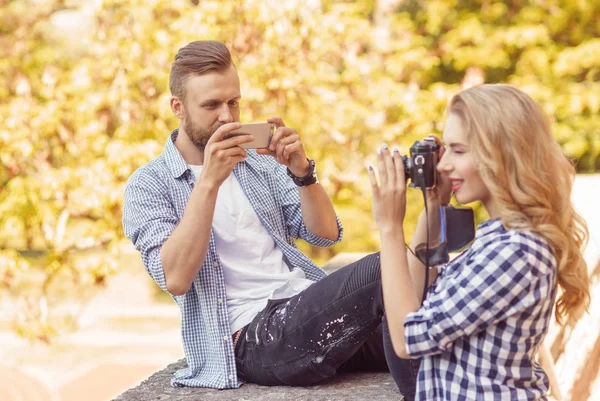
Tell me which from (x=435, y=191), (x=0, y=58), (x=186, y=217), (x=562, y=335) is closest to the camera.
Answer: (x=435, y=191)

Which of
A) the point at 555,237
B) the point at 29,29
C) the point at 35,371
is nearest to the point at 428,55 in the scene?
the point at 29,29

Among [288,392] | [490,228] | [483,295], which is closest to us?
[483,295]

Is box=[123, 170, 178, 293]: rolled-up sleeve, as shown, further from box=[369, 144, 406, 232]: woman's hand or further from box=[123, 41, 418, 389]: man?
box=[369, 144, 406, 232]: woman's hand

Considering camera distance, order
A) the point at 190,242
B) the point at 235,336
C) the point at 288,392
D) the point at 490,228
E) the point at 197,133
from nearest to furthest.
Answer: the point at 490,228, the point at 190,242, the point at 288,392, the point at 235,336, the point at 197,133

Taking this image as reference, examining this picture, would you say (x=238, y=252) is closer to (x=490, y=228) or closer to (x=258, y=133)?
(x=258, y=133)

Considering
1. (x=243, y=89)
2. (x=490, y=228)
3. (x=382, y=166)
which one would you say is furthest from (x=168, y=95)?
(x=490, y=228)

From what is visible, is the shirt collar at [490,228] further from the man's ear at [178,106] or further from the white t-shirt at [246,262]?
the man's ear at [178,106]

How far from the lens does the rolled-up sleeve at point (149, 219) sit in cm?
224

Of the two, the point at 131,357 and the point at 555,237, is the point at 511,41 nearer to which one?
the point at 131,357

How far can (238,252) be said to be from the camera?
99.0 inches

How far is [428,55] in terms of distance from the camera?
22.2 feet

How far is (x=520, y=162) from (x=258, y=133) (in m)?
1.00

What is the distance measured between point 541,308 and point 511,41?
216 inches

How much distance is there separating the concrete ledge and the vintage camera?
77 centimetres
